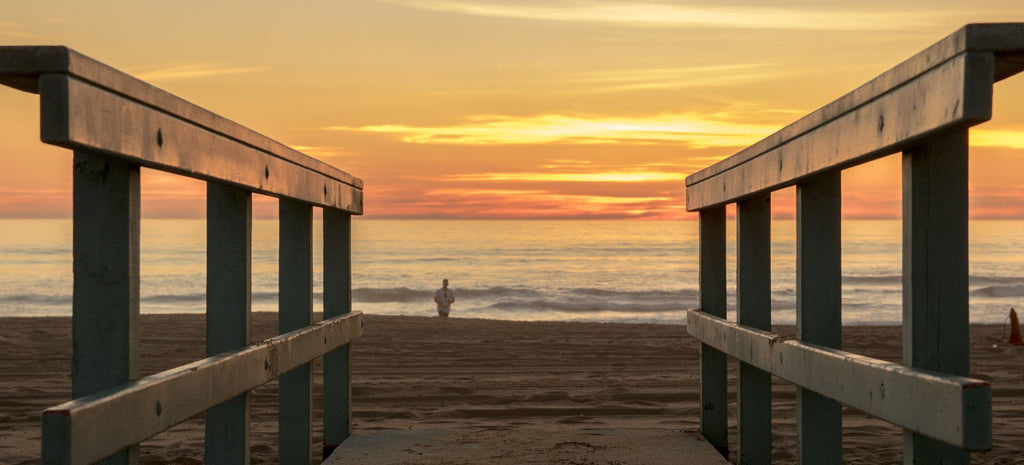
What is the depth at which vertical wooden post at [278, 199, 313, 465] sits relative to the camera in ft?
15.2

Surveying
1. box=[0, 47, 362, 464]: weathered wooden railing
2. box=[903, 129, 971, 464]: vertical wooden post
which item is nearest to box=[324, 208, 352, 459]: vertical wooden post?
box=[0, 47, 362, 464]: weathered wooden railing

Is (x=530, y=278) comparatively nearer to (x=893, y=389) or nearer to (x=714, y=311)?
(x=714, y=311)

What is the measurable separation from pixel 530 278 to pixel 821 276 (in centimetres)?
5053

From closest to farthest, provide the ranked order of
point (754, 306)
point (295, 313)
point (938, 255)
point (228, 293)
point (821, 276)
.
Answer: point (938, 255) → point (821, 276) → point (228, 293) → point (754, 306) → point (295, 313)

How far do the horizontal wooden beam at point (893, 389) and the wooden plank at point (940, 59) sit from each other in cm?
74

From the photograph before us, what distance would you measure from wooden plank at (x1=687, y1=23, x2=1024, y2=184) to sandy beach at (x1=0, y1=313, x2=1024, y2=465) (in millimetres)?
2497

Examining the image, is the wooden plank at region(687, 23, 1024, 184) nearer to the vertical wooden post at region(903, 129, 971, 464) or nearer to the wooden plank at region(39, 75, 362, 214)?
the vertical wooden post at region(903, 129, 971, 464)

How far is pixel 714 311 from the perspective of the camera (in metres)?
5.57

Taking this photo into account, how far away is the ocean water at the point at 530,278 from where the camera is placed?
36156 millimetres

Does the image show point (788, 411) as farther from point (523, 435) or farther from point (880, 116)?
point (880, 116)

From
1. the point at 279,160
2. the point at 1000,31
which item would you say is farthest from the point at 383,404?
the point at 1000,31

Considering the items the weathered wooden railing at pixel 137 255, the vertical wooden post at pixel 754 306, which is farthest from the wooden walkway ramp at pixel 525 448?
the weathered wooden railing at pixel 137 255

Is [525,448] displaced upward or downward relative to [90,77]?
downward

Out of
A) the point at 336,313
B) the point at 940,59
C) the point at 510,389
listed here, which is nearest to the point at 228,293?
the point at 336,313
